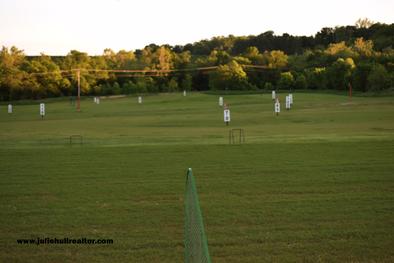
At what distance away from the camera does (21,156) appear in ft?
70.0

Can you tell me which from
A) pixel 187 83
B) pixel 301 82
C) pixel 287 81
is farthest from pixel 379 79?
pixel 187 83

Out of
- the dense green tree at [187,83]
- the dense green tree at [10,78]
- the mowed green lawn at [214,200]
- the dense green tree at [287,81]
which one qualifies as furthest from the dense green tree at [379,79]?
the dense green tree at [10,78]

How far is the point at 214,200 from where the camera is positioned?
12.6 meters

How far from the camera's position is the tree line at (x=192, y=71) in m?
87.8

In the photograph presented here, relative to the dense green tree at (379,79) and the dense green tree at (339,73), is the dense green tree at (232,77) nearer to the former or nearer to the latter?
the dense green tree at (339,73)

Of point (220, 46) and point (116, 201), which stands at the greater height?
point (220, 46)

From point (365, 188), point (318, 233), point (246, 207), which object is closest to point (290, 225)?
point (318, 233)

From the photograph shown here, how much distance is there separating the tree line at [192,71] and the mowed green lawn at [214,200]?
214 ft

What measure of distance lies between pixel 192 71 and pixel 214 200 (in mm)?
100671

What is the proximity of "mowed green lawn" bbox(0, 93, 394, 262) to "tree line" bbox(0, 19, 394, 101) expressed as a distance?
6535 centimetres

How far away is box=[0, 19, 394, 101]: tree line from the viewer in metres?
87.8

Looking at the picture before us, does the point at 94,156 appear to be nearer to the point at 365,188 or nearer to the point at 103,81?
the point at 365,188

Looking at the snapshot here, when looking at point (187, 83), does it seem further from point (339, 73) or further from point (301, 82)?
point (339, 73)

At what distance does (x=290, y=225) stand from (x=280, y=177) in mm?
5144
